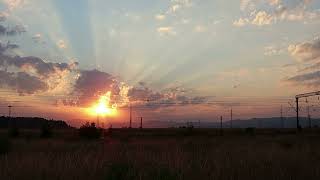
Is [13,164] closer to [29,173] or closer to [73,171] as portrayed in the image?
[29,173]

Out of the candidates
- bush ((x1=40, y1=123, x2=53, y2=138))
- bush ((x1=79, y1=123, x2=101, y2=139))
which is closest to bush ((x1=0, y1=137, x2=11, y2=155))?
bush ((x1=79, y1=123, x2=101, y2=139))

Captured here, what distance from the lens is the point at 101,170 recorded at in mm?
12766

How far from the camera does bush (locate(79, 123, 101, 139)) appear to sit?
70.8m

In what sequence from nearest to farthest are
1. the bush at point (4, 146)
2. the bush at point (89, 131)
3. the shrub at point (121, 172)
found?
the shrub at point (121, 172), the bush at point (4, 146), the bush at point (89, 131)

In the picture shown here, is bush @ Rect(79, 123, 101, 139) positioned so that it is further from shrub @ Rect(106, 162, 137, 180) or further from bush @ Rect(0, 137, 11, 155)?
shrub @ Rect(106, 162, 137, 180)

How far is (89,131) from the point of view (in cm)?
7162

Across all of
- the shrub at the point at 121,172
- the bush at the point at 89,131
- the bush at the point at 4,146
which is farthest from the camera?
the bush at the point at 89,131

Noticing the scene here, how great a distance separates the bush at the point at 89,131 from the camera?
70.8 meters

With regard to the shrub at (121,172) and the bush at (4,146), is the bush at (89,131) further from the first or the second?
the shrub at (121,172)

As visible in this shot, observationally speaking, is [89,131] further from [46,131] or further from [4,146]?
[4,146]

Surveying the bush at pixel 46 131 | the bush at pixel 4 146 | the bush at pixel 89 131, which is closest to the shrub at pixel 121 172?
the bush at pixel 4 146

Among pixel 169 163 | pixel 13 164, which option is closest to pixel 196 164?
pixel 169 163

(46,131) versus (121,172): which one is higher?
(46,131)

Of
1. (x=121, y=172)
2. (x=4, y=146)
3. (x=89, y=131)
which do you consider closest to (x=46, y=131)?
(x=89, y=131)
